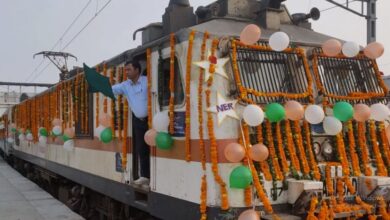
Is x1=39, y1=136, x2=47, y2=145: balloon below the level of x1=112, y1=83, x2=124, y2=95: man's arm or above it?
below

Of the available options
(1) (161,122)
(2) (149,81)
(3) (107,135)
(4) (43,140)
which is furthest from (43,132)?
(1) (161,122)

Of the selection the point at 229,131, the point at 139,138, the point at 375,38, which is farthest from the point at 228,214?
the point at 375,38

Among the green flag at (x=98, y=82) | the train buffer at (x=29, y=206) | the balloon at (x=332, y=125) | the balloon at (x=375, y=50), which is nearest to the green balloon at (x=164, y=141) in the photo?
the green flag at (x=98, y=82)

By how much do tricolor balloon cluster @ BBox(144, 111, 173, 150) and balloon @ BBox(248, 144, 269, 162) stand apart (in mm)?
1097

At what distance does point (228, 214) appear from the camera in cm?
431

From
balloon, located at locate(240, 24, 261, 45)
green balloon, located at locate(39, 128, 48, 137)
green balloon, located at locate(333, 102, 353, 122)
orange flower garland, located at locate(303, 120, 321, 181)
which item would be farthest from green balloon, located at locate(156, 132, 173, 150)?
green balloon, located at locate(39, 128, 48, 137)

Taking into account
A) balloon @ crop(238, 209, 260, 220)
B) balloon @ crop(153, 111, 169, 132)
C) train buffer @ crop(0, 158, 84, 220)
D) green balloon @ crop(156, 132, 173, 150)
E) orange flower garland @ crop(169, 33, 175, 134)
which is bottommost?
train buffer @ crop(0, 158, 84, 220)

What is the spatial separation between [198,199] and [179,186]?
1.43 ft

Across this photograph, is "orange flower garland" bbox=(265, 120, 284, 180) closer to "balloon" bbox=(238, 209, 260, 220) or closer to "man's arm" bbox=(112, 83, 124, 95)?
"balloon" bbox=(238, 209, 260, 220)

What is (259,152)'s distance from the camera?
167 inches

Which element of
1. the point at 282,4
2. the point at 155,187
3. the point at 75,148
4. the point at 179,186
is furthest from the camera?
the point at 75,148

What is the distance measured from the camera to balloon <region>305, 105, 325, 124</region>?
14.9ft

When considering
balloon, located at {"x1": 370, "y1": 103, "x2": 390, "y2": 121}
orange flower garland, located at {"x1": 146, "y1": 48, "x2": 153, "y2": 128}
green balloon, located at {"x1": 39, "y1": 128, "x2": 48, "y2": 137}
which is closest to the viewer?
balloon, located at {"x1": 370, "y1": 103, "x2": 390, "y2": 121}

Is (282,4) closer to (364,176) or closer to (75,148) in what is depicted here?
(364,176)
